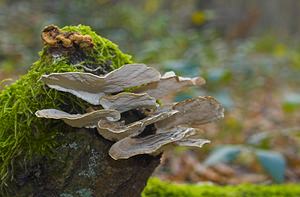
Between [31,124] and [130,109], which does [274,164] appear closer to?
[130,109]

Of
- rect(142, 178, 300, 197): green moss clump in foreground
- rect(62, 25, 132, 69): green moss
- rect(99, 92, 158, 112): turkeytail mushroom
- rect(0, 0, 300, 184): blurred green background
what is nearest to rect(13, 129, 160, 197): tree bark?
rect(99, 92, 158, 112): turkeytail mushroom

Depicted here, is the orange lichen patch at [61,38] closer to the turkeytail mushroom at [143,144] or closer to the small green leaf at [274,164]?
the turkeytail mushroom at [143,144]

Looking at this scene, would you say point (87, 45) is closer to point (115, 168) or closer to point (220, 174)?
point (115, 168)

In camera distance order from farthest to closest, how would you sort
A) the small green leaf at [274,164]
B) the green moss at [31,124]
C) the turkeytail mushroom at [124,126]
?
the small green leaf at [274,164]
the green moss at [31,124]
the turkeytail mushroom at [124,126]

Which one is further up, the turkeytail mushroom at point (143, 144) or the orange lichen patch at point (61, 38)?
the orange lichen patch at point (61, 38)

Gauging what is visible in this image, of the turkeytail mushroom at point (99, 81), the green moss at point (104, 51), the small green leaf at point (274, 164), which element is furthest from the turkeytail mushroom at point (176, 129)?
the small green leaf at point (274, 164)

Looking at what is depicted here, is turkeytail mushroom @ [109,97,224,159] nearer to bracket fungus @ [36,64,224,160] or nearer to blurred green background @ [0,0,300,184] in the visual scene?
bracket fungus @ [36,64,224,160]

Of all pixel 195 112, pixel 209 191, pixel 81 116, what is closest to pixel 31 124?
pixel 81 116
